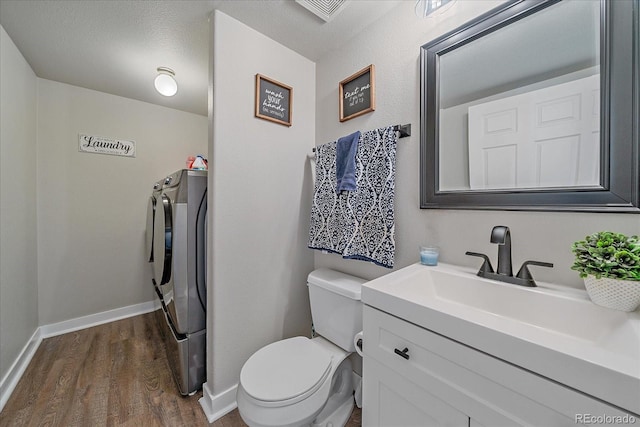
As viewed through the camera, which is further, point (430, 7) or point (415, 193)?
point (415, 193)

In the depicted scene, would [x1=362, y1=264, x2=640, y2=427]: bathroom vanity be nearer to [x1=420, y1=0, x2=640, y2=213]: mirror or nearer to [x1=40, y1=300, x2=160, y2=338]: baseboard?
[x1=420, y1=0, x2=640, y2=213]: mirror

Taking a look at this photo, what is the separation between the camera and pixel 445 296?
1.04 meters

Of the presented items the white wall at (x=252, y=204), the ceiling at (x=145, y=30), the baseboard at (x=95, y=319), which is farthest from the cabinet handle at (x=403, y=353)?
the baseboard at (x=95, y=319)

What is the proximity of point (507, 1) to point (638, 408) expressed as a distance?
1.37m

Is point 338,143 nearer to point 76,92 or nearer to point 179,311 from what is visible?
point 179,311

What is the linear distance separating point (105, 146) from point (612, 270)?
365cm

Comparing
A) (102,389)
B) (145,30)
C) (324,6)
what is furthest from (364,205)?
(102,389)

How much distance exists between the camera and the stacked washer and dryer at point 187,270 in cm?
149

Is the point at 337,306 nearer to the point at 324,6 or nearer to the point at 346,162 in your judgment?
the point at 346,162

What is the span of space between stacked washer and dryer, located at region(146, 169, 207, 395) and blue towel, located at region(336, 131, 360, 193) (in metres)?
0.88

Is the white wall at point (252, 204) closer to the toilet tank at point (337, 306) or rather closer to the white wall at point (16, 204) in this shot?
the toilet tank at point (337, 306)

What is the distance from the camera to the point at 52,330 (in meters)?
2.24

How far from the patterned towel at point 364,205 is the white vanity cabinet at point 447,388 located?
0.46 meters

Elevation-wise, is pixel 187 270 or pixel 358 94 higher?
pixel 358 94
